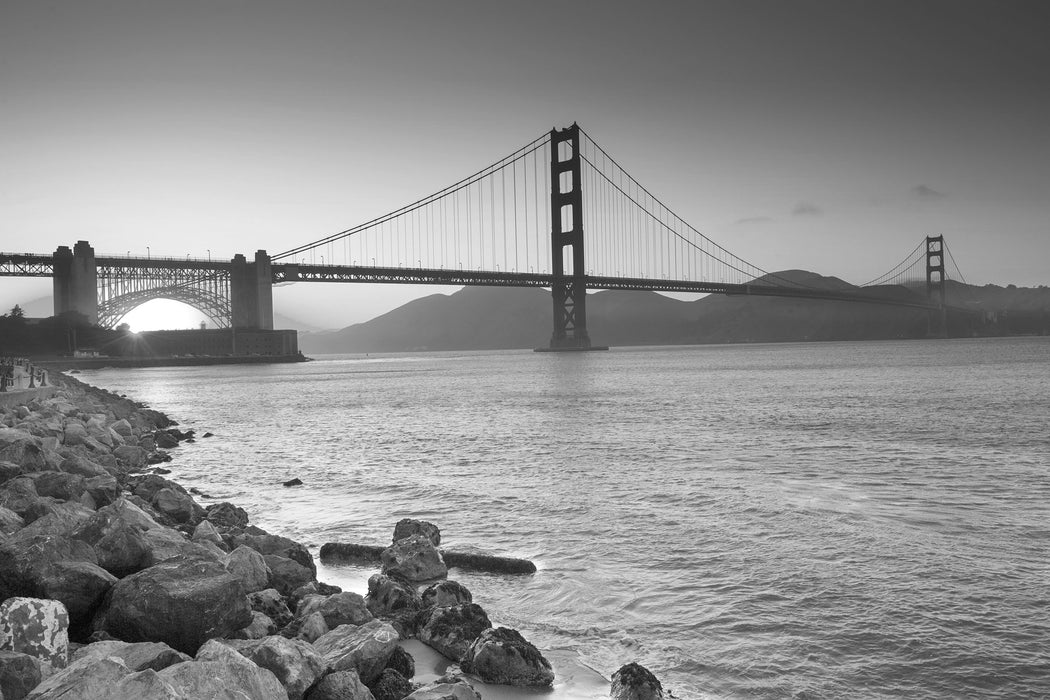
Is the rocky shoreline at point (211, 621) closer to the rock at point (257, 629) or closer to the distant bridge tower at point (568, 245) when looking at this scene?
the rock at point (257, 629)

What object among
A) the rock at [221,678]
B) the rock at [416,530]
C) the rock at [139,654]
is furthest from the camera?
the rock at [416,530]

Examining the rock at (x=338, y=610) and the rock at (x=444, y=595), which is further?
the rock at (x=444, y=595)

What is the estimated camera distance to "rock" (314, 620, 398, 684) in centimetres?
508

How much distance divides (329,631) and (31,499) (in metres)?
4.15

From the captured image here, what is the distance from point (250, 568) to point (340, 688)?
7.80 ft

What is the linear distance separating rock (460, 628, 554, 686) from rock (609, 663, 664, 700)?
0.54 metres

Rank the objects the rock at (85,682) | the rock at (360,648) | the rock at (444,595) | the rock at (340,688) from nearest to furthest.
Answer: the rock at (85,682), the rock at (340,688), the rock at (360,648), the rock at (444,595)

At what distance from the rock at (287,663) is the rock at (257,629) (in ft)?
2.76

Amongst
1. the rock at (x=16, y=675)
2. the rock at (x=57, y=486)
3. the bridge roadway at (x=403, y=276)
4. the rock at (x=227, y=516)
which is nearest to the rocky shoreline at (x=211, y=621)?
the rock at (x=16, y=675)

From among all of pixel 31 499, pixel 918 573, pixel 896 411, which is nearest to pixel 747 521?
pixel 918 573

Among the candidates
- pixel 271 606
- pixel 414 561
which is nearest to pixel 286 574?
pixel 271 606

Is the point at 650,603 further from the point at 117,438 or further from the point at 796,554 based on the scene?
the point at 117,438

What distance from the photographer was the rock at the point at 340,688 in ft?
14.9

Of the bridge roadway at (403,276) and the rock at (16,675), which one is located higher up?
the bridge roadway at (403,276)
